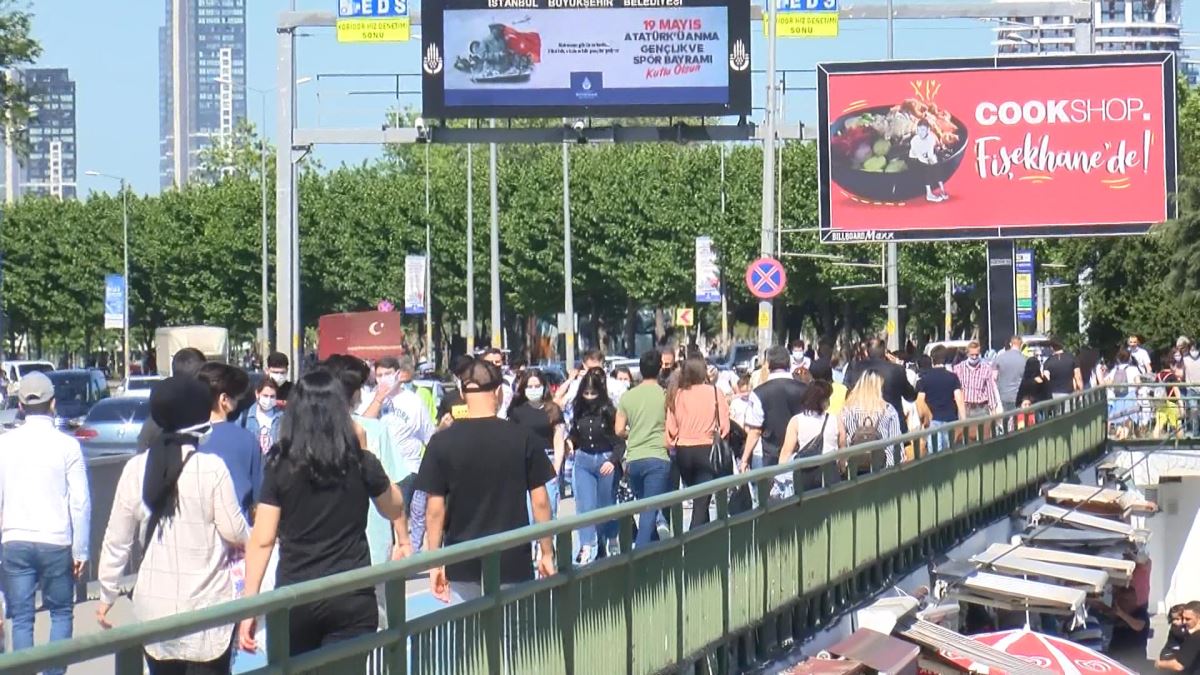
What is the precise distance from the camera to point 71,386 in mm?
40875

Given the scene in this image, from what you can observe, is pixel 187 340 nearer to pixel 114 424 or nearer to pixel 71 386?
pixel 71 386

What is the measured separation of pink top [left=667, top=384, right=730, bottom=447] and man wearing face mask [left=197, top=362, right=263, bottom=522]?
705cm

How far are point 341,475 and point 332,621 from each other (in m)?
1.67

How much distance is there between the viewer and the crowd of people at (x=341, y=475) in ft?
22.4

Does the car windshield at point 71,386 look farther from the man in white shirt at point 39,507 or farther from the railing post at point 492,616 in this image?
the railing post at point 492,616

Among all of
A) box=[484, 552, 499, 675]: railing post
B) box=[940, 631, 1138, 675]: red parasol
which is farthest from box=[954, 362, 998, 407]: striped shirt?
box=[484, 552, 499, 675]: railing post

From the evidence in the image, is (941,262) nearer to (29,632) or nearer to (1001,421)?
(1001,421)

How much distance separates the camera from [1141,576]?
24.3 metres

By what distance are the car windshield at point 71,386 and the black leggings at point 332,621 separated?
116 ft

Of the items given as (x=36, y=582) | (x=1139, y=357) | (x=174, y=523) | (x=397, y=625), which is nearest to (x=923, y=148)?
(x=1139, y=357)

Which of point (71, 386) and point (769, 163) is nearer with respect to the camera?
point (769, 163)

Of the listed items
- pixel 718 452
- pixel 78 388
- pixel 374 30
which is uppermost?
pixel 374 30

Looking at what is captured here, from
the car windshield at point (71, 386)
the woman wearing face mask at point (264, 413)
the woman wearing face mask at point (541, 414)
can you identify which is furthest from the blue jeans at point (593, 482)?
Result: the car windshield at point (71, 386)

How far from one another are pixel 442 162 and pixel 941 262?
43.2 metres
